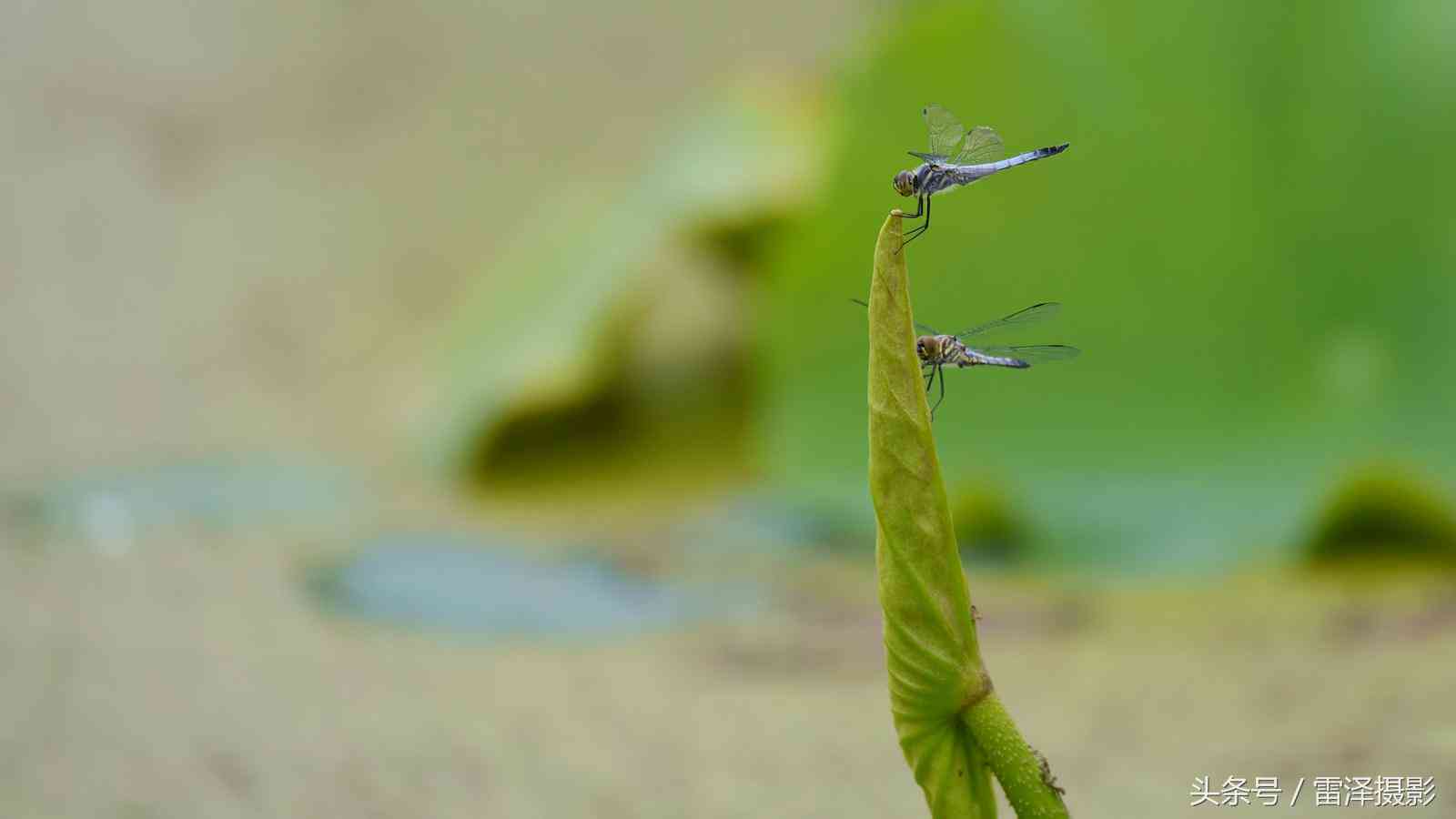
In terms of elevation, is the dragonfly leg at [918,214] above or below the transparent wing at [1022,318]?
above

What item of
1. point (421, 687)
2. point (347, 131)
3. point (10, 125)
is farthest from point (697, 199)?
point (10, 125)

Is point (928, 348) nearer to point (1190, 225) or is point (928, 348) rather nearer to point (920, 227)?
point (920, 227)

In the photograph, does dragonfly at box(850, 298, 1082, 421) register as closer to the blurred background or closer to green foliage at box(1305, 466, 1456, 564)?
the blurred background

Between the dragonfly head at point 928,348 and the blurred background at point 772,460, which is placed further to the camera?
the blurred background at point 772,460

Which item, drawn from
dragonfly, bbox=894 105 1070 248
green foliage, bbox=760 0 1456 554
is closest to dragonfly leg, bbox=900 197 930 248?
dragonfly, bbox=894 105 1070 248

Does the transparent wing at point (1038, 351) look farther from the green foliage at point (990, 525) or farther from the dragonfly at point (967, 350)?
the green foliage at point (990, 525)

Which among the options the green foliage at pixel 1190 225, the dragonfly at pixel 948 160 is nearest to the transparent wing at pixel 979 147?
the dragonfly at pixel 948 160

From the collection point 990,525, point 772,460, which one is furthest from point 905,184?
point 772,460
